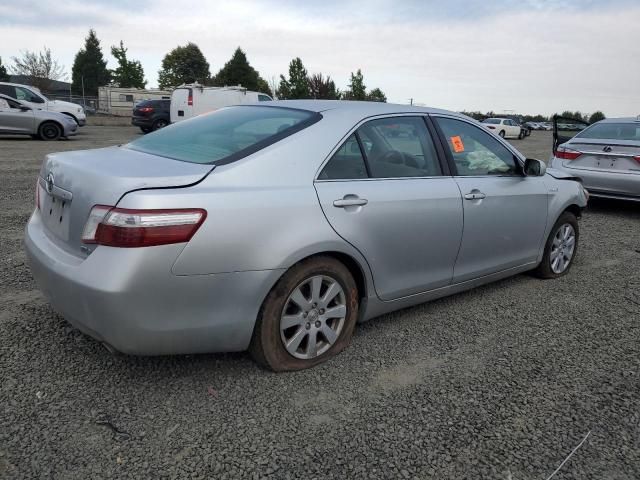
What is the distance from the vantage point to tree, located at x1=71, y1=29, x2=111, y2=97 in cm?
7900

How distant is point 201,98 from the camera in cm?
2080

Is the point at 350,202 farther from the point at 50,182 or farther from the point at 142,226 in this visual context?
the point at 50,182

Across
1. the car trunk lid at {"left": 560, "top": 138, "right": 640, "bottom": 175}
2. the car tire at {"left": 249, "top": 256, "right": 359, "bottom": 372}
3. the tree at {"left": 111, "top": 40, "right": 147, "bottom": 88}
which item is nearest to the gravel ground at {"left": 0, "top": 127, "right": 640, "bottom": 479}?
the car tire at {"left": 249, "top": 256, "right": 359, "bottom": 372}

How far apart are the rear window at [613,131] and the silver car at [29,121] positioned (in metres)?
14.6

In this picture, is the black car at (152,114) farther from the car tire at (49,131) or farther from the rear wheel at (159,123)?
the car tire at (49,131)

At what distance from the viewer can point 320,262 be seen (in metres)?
2.89

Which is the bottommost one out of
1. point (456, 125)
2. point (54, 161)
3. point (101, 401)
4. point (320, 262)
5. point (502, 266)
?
point (101, 401)

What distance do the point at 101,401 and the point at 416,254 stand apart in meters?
1.97

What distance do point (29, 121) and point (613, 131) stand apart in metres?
15.3

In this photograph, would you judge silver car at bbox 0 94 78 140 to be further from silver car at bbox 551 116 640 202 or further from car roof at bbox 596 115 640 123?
car roof at bbox 596 115 640 123

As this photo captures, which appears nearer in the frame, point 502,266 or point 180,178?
point 180,178

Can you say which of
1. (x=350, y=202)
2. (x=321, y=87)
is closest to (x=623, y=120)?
(x=350, y=202)

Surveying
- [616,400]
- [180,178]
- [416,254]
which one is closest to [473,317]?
[416,254]

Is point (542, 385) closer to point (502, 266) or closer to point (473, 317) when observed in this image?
point (473, 317)
